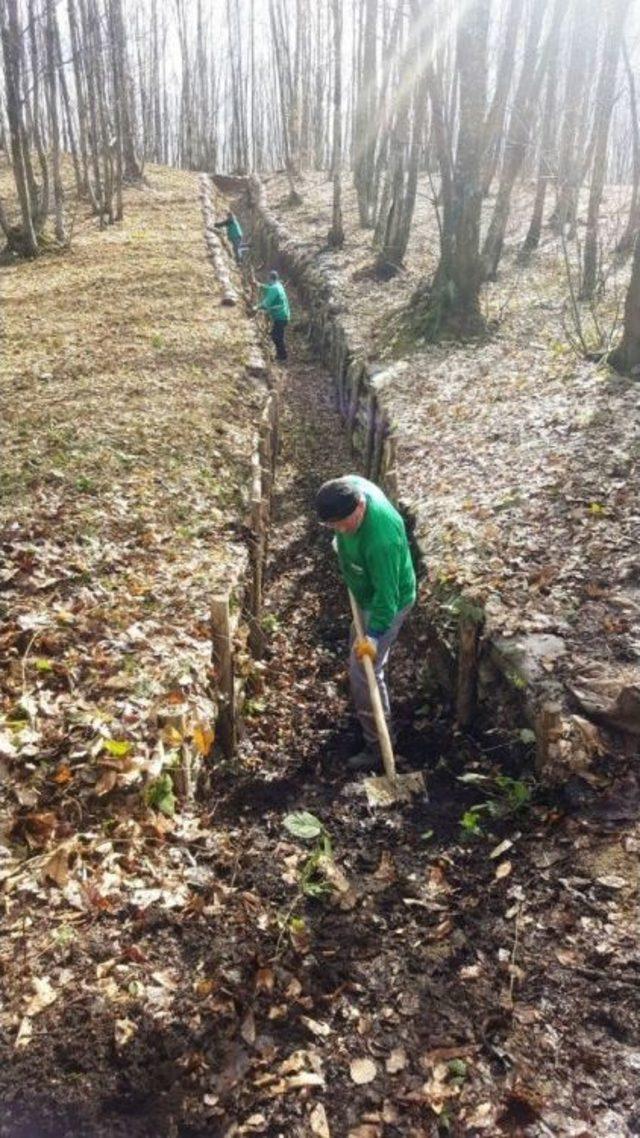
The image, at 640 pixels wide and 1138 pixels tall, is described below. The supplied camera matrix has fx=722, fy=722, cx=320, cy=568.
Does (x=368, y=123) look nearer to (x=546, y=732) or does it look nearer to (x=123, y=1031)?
(x=546, y=732)

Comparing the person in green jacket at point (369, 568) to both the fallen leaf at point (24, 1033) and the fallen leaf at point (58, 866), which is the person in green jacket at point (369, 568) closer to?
the fallen leaf at point (58, 866)

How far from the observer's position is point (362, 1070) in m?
3.17

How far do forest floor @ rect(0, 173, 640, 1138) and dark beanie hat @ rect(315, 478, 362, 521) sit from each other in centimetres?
158

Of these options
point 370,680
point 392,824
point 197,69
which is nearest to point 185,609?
point 370,680

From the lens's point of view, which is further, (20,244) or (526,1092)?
(20,244)

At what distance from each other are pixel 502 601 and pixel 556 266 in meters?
12.9

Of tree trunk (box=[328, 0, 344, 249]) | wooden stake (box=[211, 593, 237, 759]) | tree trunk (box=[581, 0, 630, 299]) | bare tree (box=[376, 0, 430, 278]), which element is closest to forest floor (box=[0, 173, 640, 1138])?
wooden stake (box=[211, 593, 237, 759])

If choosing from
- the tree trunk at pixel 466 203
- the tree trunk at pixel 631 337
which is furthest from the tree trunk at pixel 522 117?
the tree trunk at pixel 631 337

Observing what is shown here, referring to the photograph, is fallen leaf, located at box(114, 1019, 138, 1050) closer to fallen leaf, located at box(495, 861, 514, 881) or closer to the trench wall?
fallen leaf, located at box(495, 861, 514, 881)

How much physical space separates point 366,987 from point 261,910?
0.69 m

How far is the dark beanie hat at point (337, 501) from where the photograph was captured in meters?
4.77

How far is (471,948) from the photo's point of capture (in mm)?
3719

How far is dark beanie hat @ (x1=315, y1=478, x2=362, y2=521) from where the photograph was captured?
4773 millimetres

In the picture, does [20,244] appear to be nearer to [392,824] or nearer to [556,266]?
[556,266]
